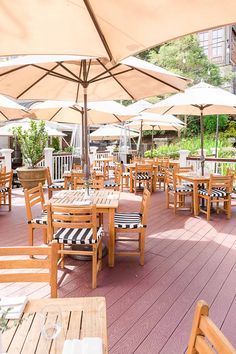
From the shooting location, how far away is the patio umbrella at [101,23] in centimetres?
178

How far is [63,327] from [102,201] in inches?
96.8

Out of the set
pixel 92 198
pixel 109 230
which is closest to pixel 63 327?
pixel 109 230

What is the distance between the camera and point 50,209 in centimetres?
A: 307

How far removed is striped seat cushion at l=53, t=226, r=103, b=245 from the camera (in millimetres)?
3066

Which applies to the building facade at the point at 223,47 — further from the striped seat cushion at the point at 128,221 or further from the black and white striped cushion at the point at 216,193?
the striped seat cushion at the point at 128,221

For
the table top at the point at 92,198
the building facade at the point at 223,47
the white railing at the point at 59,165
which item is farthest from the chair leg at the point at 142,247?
the building facade at the point at 223,47

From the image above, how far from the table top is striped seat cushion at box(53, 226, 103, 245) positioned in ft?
1.13

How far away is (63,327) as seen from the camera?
132cm

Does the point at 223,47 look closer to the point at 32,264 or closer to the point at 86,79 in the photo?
the point at 86,79

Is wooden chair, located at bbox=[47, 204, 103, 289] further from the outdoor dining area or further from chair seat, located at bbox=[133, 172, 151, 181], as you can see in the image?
chair seat, located at bbox=[133, 172, 151, 181]

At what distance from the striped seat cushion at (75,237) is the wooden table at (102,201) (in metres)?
0.26

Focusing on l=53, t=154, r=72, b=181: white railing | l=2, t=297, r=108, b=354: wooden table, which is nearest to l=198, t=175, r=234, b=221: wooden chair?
l=2, t=297, r=108, b=354: wooden table

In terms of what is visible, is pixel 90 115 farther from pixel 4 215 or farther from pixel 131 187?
pixel 4 215

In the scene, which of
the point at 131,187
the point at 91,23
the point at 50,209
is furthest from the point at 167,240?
the point at 131,187
